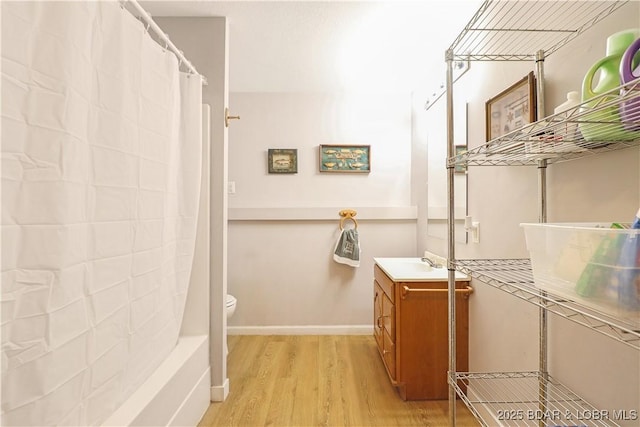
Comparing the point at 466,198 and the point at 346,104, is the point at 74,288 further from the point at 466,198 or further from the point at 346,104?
the point at 346,104

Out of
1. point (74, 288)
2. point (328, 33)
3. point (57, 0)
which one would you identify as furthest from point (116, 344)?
point (328, 33)

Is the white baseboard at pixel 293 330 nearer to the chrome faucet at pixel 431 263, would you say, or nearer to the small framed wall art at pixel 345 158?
the chrome faucet at pixel 431 263

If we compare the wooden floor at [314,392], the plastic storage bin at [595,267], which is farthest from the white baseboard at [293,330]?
the plastic storage bin at [595,267]

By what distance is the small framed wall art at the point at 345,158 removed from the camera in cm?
266

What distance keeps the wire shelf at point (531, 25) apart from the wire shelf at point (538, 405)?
1.20m

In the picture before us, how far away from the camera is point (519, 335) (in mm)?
1256

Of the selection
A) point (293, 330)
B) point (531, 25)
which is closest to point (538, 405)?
point (531, 25)

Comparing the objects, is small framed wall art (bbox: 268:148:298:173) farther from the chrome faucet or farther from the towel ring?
the chrome faucet

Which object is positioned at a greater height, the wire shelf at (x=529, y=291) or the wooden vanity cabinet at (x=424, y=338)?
the wire shelf at (x=529, y=291)

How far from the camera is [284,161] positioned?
2.66 m

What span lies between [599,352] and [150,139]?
1723 mm

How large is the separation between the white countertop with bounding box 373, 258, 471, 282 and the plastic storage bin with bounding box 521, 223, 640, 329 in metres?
0.96

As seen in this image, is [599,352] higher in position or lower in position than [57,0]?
lower

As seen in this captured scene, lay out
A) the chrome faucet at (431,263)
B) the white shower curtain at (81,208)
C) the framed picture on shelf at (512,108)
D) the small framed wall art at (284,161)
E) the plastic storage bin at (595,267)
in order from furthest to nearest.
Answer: the small framed wall art at (284,161)
the chrome faucet at (431,263)
the framed picture on shelf at (512,108)
the white shower curtain at (81,208)
the plastic storage bin at (595,267)
